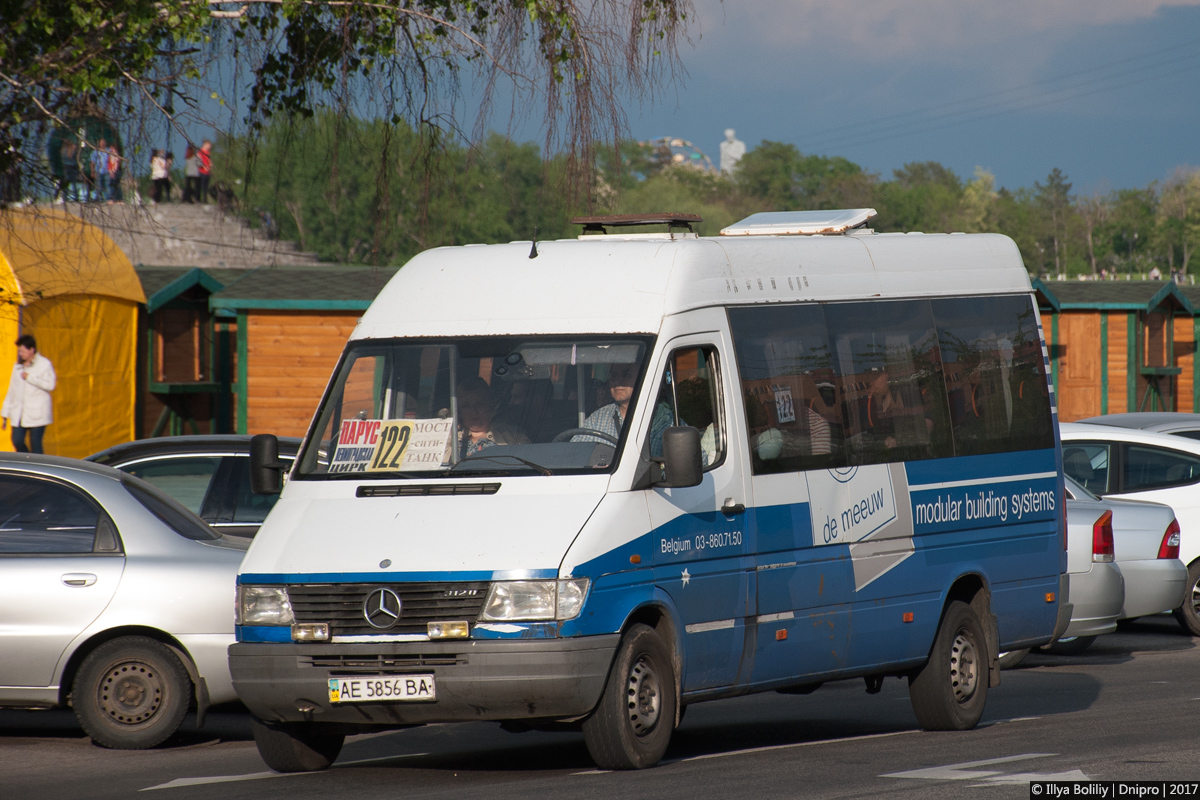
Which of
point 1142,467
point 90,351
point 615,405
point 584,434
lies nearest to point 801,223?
point 615,405

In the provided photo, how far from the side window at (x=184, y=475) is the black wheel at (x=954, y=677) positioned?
5057mm

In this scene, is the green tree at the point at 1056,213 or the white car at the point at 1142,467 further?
the green tree at the point at 1056,213

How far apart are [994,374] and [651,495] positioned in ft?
11.4

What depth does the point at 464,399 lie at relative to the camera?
802 cm

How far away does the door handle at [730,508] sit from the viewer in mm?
8062

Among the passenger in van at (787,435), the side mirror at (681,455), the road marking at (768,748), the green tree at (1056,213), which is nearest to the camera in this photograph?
the side mirror at (681,455)

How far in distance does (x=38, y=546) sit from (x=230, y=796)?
2.41 meters

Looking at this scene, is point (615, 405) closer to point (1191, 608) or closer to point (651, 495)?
point (651, 495)

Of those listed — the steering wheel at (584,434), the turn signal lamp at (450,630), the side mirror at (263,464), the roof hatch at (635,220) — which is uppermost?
→ the roof hatch at (635,220)

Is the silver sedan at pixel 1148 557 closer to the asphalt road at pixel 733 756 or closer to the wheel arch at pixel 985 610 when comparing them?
the asphalt road at pixel 733 756

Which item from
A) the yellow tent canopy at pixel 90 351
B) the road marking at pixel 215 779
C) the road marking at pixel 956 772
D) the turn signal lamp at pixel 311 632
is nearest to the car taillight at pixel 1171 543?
the road marking at pixel 956 772

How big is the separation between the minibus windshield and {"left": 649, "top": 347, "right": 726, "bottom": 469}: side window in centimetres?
19

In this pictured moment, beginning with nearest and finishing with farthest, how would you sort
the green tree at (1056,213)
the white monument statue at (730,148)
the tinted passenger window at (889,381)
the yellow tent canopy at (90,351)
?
the tinted passenger window at (889,381) → the yellow tent canopy at (90,351) → the green tree at (1056,213) → the white monument statue at (730,148)

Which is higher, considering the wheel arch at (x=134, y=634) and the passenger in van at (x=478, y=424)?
the passenger in van at (x=478, y=424)
